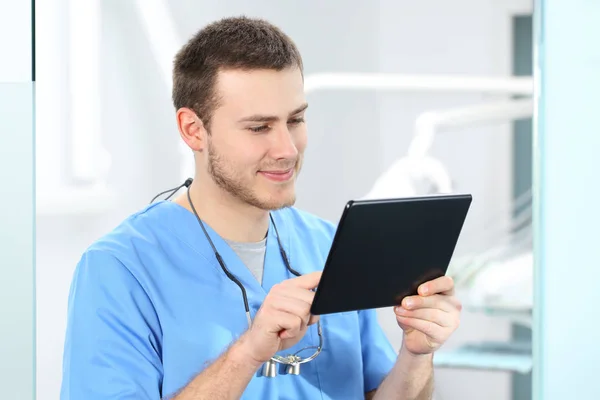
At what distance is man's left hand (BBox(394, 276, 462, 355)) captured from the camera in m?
0.90

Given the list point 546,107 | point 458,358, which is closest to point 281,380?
point 546,107

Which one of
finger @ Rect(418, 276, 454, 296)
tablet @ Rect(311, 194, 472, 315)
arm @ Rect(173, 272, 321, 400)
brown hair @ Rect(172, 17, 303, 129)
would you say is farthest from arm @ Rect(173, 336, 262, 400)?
brown hair @ Rect(172, 17, 303, 129)

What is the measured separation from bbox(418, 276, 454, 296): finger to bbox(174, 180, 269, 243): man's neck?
0.26m

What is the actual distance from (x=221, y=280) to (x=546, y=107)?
46 cm

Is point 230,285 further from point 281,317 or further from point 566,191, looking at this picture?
point 566,191

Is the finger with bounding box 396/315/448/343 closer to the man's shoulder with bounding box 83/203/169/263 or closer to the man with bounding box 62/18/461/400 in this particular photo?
the man with bounding box 62/18/461/400

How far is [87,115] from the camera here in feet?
4.11

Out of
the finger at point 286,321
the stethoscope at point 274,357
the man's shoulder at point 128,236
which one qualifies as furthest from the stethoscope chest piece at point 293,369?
the man's shoulder at point 128,236

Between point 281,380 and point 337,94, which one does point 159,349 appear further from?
point 337,94

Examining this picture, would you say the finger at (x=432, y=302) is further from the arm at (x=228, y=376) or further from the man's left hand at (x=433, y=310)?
the arm at (x=228, y=376)

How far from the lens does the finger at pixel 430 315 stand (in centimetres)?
90

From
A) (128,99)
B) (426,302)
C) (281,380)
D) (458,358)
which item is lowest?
(458,358)

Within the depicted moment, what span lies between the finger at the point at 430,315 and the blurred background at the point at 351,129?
20.8 inches

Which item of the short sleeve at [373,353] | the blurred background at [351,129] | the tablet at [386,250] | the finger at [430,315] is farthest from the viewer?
the blurred background at [351,129]
